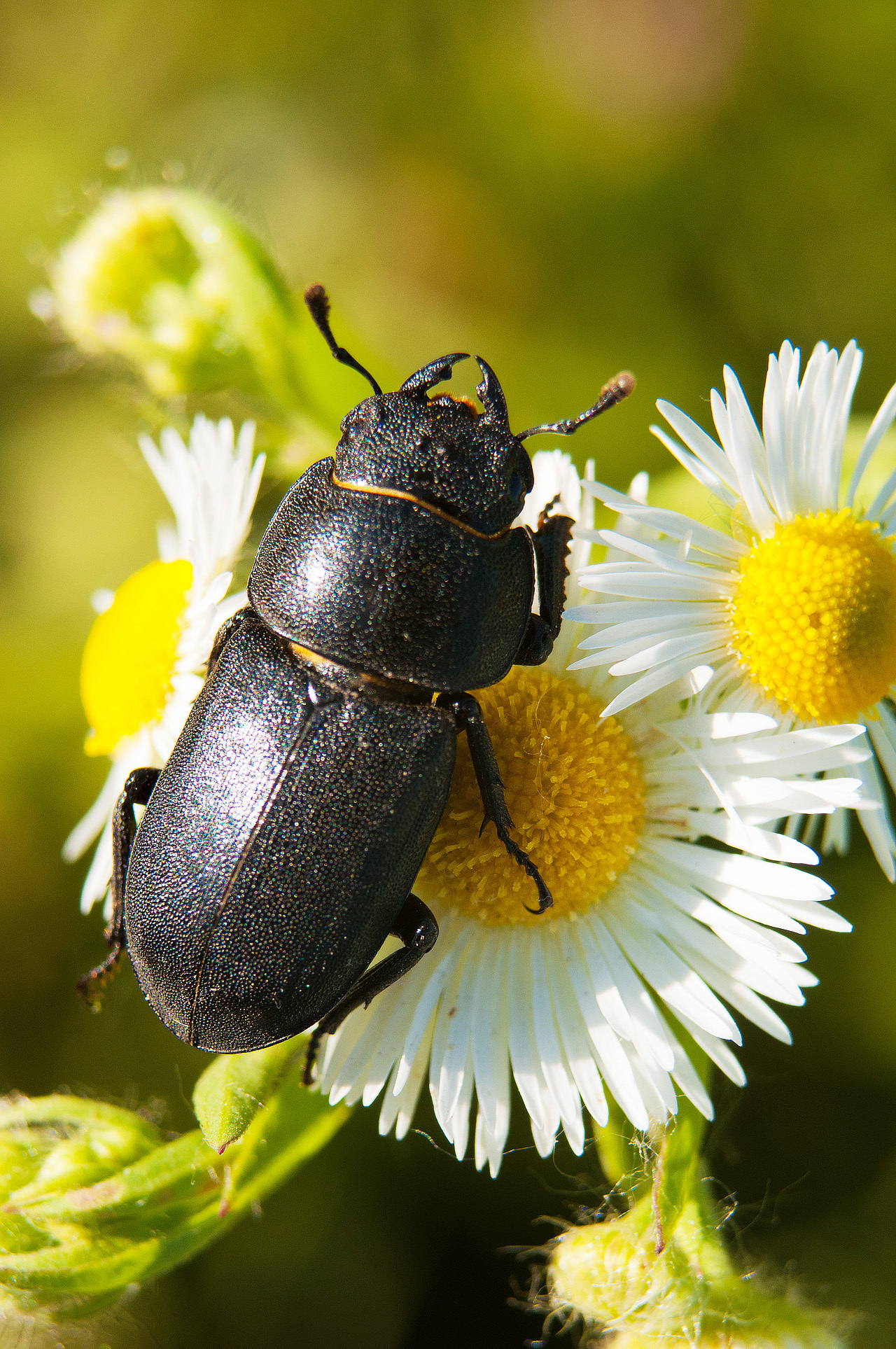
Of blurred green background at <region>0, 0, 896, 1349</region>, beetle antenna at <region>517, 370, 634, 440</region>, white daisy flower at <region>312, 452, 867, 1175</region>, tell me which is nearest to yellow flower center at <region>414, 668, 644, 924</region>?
white daisy flower at <region>312, 452, 867, 1175</region>

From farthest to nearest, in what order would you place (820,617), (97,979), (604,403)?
1. (97,979)
2. (604,403)
3. (820,617)

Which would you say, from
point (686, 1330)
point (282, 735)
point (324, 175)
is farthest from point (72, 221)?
point (686, 1330)

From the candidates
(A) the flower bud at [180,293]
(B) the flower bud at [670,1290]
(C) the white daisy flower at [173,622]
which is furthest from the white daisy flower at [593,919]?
(A) the flower bud at [180,293]

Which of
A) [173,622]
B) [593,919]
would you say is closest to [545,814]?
[593,919]

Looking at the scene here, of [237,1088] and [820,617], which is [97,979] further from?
[820,617]

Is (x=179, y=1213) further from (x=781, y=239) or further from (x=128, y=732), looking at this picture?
(x=781, y=239)

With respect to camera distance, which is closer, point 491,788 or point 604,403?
point 491,788

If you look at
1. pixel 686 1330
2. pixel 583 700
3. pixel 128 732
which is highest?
pixel 583 700
